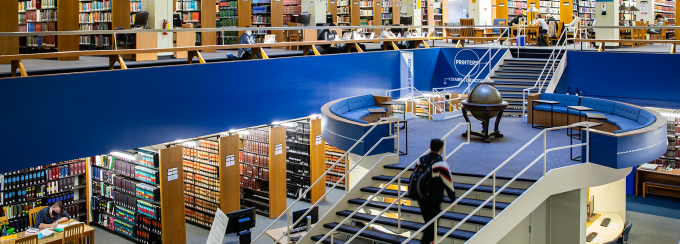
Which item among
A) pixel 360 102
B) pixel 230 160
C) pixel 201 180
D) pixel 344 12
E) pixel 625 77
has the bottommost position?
pixel 201 180

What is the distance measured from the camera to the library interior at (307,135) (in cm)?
676

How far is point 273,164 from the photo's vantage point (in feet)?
35.8

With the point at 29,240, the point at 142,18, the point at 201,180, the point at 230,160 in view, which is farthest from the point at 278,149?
the point at 29,240

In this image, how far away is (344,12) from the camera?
17.0m

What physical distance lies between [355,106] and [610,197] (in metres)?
4.91

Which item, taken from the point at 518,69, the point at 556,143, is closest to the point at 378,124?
the point at 556,143

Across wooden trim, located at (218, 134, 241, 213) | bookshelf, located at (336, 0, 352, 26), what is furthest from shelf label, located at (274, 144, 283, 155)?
bookshelf, located at (336, 0, 352, 26)

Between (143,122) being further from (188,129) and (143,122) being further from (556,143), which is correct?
(556,143)

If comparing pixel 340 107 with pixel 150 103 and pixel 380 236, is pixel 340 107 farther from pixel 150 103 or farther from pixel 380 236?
pixel 380 236

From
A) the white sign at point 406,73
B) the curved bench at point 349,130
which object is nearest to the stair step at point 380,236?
the curved bench at point 349,130

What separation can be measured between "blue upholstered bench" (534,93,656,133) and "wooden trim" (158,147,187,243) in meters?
6.30

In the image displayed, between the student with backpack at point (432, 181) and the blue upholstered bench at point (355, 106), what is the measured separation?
4.16m

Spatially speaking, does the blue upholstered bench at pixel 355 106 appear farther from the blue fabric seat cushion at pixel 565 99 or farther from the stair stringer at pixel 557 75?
the stair stringer at pixel 557 75

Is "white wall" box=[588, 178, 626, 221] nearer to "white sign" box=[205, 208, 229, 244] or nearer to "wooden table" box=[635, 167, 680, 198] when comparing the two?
"wooden table" box=[635, 167, 680, 198]
